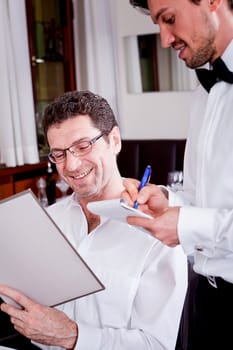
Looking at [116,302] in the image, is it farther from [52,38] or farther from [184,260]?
[52,38]

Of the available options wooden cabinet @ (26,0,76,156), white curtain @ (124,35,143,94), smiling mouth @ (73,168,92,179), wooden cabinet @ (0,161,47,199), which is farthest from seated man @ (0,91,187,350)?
white curtain @ (124,35,143,94)

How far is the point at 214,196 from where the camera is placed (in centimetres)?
131

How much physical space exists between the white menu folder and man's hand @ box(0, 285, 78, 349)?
0.02 metres

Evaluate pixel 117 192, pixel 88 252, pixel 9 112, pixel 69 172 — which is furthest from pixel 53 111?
pixel 9 112

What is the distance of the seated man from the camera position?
4.13 feet

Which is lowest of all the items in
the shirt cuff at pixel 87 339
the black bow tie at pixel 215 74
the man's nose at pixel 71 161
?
the shirt cuff at pixel 87 339

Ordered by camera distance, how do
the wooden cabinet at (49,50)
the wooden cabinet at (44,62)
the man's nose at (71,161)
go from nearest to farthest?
the man's nose at (71,161) → the wooden cabinet at (44,62) → the wooden cabinet at (49,50)

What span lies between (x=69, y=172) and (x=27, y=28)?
235cm

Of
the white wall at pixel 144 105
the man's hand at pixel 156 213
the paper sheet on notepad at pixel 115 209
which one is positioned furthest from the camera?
the white wall at pixel 144 105

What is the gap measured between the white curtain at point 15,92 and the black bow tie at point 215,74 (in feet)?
7.06

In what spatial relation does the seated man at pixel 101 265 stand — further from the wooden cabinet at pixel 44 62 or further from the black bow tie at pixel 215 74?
the wooden cabinet at pixel 44 62

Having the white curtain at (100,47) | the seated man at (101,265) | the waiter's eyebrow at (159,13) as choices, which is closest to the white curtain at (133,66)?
the white curtain at (100,47)

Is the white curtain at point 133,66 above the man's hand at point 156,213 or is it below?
above

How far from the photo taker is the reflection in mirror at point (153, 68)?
3770 millimetres
